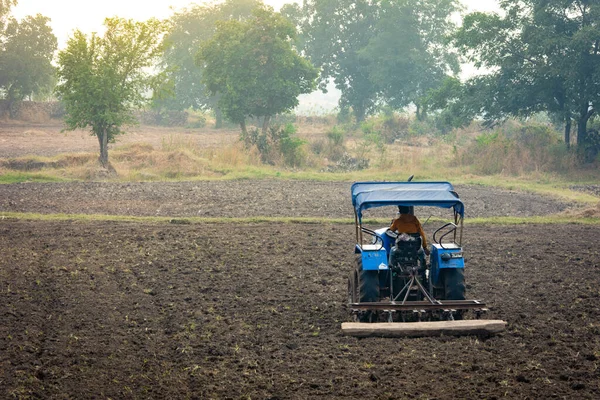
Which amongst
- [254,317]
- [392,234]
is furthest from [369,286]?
[254,317]

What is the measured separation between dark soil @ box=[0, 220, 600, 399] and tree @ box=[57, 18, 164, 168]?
12.7 m

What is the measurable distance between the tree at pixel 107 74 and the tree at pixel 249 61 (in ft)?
29.6

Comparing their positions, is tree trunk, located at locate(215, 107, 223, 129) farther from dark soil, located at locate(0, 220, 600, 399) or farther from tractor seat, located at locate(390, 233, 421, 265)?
tractor seat, located at locate(390, 233, 421, 265)

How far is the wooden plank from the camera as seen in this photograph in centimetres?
948

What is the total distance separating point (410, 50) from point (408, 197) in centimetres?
4760

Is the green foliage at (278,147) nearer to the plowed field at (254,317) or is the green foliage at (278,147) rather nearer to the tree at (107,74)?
the tree at (107,74)

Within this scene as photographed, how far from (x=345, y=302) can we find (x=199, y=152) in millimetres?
22952

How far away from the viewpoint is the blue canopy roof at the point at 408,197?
32.9 feet

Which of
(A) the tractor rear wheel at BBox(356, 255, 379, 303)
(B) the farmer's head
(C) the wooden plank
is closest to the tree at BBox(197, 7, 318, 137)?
(B) the farmer's head

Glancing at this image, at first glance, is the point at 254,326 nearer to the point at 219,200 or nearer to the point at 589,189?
the point at 219,200

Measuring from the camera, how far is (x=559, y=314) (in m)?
10.8

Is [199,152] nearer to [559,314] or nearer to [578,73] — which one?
[578,73]

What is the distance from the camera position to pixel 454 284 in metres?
10.3

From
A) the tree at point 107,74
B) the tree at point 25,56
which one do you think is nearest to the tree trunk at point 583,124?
the tree at point 107,74
